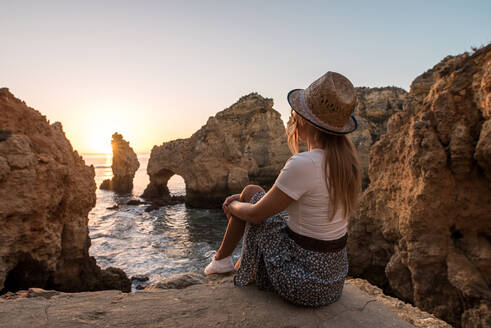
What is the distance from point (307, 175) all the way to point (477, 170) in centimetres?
391

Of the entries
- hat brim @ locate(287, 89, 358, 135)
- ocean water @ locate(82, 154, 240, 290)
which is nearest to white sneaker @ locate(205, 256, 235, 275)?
hat brim @ locate(287, 89, 358, 135)

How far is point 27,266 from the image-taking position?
395cm

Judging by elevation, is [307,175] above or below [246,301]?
above

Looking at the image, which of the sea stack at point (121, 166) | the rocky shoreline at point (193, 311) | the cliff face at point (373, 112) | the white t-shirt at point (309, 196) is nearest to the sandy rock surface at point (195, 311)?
the rocky shoreline at point (193, 311)

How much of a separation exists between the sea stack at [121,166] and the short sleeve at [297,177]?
99.7ft

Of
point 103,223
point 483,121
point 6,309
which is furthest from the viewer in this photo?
point 103,223

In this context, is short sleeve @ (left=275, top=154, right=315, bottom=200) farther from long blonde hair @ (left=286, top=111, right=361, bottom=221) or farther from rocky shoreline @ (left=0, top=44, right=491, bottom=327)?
rocky shoreline @ (left=0, top=44, right=491, bottom=327)

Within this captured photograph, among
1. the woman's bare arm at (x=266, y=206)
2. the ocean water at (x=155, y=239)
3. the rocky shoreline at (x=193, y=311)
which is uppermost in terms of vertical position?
the woman's bare arm at (x=266, y=206)

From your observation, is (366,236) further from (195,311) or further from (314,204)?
(195,311)

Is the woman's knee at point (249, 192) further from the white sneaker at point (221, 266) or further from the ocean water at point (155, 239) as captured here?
the ocean water at point (155, 239)

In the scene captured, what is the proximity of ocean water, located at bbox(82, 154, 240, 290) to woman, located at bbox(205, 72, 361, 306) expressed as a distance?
22.9ft

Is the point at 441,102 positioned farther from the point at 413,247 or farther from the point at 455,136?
the point at 413,247

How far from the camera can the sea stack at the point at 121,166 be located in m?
29.5

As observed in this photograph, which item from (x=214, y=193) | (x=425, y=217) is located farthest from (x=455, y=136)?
(x=214, y=193)
